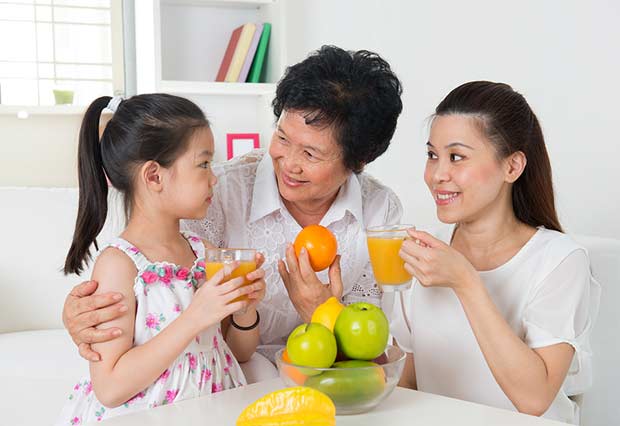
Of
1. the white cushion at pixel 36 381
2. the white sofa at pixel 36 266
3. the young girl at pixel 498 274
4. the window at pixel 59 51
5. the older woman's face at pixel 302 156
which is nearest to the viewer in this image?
the young girl at pixel 498 274

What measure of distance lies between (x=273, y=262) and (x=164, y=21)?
253 centimetres

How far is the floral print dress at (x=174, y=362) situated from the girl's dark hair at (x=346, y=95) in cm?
52

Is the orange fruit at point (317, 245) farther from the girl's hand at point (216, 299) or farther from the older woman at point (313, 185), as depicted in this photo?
the girl's hand at point (216, 299)

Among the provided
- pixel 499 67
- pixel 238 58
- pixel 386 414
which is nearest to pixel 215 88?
pixel 238 58

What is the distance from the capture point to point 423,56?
142 inches

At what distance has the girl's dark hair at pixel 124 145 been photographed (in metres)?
1.87

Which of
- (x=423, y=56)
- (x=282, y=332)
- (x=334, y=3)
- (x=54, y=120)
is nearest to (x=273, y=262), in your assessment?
(x=282, y=332)

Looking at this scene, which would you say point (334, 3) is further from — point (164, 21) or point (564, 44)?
point (564, 44)

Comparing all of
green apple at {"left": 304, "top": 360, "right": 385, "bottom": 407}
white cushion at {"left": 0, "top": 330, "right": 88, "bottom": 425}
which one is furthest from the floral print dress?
white cushion at {"left": 0, "top": 330, "right": 88, "bottom": 425}

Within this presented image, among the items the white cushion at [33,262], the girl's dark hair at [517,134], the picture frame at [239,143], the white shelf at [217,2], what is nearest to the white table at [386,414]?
the girl's dark hair at [517,134]

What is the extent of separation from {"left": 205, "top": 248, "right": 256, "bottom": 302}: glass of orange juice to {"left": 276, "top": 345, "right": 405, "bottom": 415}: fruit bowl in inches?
8.9

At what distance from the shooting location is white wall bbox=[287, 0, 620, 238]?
8.63 ft

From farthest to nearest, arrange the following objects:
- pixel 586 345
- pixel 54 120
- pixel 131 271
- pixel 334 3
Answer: pixel 54 120 < pixel 334 3 < pixel 586 345 < pixel 131 271

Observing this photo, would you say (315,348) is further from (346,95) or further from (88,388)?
(346,95)
